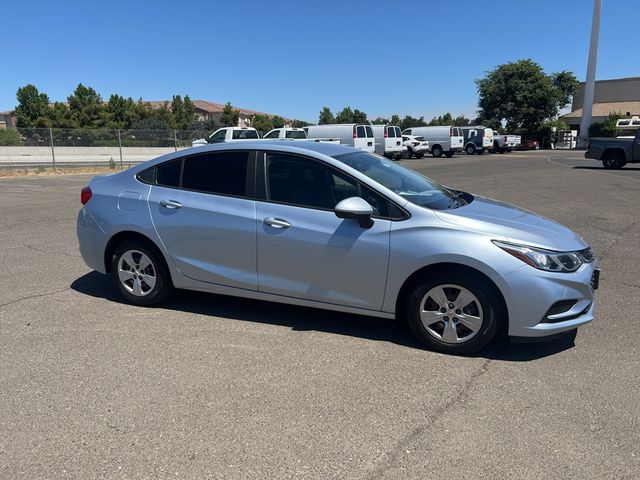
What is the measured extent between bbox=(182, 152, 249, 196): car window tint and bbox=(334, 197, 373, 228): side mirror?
41.4 inches

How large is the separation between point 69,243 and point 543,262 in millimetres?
→ 6827

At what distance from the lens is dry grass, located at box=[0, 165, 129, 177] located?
2201 cm

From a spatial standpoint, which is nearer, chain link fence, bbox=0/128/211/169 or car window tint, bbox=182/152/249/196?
car window tint, bbox=182/152/249/196

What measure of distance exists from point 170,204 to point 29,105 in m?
66.5

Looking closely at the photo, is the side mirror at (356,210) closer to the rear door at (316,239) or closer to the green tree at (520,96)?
the rear door at (316,239)

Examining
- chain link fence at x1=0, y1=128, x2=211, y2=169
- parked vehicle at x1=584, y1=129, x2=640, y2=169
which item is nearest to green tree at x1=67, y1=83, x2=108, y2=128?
chain link fence at x1=0, y1=128, x2=211, y2=169

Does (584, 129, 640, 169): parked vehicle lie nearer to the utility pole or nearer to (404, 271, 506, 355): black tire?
(404, 271, 506, 355): black tire

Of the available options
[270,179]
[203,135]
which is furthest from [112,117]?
[270,179]

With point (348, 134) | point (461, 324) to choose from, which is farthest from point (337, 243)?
point (348, 134)

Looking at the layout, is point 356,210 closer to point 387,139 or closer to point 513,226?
point 513,226

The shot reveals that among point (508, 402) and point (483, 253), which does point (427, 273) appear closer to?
point (483, 253)

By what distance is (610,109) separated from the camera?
71.6m

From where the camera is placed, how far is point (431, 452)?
2779 mm

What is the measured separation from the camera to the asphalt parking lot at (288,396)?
8.86 feet
